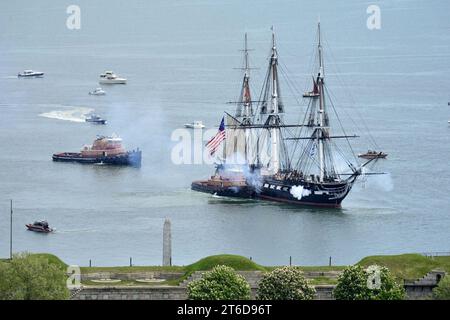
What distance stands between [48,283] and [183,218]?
112 feet

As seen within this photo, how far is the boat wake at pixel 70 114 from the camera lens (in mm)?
124438

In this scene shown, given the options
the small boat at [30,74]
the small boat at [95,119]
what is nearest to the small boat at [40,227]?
the small boat at [95,119]

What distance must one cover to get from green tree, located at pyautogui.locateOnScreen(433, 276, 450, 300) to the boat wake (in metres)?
75.2

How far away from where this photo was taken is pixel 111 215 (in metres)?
83.9

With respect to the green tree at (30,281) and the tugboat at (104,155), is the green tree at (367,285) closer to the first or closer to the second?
the green tree at (30,281)

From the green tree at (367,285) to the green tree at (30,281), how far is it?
860 cm

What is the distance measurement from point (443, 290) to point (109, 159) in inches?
Answer: 2154

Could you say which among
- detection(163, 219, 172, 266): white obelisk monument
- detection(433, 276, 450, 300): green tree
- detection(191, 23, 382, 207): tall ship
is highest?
detection(191, 23, 382, 207): tall ship

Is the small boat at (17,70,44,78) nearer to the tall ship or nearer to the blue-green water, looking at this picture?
the blue-green water

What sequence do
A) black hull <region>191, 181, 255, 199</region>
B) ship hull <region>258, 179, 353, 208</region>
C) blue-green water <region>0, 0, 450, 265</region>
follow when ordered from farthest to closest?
black hull <region>191, 181, 255, 199</region>
ship hull <region>258, 179, 353, 208</region>
blue-green water <region>0, 0, 450, 265</region>

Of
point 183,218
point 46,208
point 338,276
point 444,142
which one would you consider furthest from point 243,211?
point 338,276

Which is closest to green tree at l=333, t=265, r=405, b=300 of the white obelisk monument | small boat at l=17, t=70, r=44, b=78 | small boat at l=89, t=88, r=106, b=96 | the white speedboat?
the white obelisk monument

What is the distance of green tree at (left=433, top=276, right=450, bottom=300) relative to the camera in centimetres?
4991

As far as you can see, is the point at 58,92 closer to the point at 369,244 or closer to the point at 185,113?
the point at 185,113
